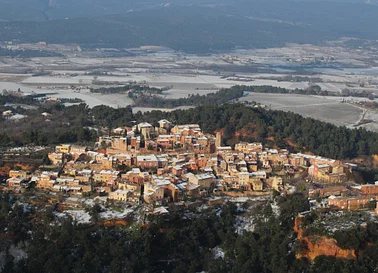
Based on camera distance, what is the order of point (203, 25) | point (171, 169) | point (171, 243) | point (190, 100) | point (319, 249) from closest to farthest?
point (319, 249) < point (171, 243) < point (171, 169) < point (190, 100) < point (203, 25)

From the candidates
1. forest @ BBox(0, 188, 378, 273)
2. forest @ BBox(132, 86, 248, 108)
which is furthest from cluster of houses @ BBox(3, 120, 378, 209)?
forest @ BBox(132, 86, 248, 108)

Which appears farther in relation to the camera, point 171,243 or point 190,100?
point 190,100

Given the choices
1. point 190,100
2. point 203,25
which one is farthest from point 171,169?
point 203,25

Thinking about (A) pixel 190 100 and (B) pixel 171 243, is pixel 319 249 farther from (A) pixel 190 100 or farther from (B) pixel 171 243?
(A) pixel 190 100

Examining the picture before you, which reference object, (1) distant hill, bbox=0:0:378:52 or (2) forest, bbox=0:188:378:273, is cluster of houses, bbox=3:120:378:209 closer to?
(2) forest, bbox=0:188:378:273

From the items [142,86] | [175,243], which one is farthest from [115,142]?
[142,86]

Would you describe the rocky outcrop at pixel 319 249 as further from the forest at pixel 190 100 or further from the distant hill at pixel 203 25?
the distant hill at pixel 203 25

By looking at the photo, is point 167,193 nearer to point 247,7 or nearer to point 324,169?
point 324,169

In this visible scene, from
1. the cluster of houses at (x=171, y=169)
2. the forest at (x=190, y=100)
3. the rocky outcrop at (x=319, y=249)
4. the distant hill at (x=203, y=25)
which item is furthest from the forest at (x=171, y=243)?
the distant hill at (x=203, y=25)
